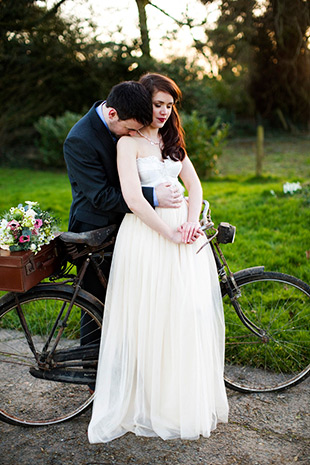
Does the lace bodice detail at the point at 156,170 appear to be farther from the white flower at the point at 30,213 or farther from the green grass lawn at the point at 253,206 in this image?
the green grass lawn at the point at 253,206

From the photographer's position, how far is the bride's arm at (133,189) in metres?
2.55

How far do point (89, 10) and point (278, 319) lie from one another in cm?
1042

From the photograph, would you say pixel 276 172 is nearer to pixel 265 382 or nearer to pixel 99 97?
pixel 99 97

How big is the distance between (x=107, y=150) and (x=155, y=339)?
1.15 m

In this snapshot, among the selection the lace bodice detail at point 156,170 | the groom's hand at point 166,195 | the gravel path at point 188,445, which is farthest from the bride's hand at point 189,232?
the gravel path at point 188,445

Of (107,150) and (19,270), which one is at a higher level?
(107,150)

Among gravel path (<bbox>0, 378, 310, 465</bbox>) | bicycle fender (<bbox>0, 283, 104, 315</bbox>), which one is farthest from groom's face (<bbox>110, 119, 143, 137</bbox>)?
gravel path (<bbox>0, 378, 310, 465</bbox>)

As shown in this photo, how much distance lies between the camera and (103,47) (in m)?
Result: 14.6

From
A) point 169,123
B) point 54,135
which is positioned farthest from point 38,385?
point 54,135

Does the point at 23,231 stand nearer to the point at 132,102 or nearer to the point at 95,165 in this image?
the point at 95,165

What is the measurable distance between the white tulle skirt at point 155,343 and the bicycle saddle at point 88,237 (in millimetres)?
109

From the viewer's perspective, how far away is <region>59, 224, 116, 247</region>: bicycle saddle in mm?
2626

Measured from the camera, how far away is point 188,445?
263 centimetres

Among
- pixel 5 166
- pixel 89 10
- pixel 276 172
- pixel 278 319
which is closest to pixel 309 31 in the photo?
pixel 276 172
